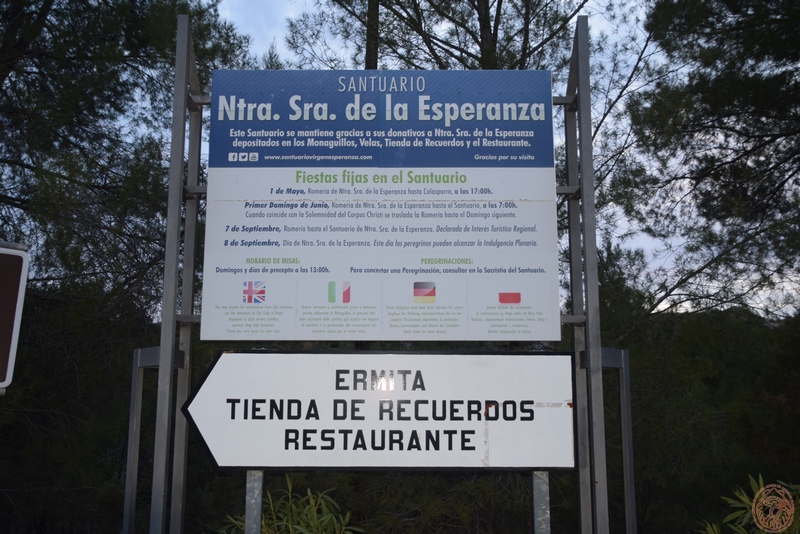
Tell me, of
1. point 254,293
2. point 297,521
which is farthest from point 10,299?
point 297,521

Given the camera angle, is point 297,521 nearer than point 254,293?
No

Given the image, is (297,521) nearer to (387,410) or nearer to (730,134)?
(387,410)

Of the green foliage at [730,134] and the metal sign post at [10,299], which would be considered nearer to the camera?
the metal sign post at [10,299]

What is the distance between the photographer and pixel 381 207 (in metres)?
4.29

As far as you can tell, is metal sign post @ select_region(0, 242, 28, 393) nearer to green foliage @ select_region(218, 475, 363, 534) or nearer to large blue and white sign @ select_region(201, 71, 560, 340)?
large blue and white sign @ select_region(201, 71, 560, 340)

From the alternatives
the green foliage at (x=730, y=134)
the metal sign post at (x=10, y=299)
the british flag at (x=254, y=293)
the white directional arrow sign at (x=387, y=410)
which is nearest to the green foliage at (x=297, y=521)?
the white directional arrow sign at (x=387, y=410)

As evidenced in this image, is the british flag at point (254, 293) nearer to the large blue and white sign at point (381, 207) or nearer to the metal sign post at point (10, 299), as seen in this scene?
the large blue and white sign at point (381, 207)

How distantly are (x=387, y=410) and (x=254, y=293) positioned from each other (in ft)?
3.07

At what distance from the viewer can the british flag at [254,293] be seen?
165 inches

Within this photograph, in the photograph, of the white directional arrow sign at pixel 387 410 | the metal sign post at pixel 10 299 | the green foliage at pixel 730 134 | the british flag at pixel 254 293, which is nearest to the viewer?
the metal sign post at pixel 10 299

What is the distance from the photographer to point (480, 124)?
4.40m

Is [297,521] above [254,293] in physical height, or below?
below

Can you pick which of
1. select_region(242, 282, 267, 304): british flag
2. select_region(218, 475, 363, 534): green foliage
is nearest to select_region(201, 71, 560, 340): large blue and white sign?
select_region(242, 282, 267, 304): british flag

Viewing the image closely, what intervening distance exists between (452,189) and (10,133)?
8.35 metres
